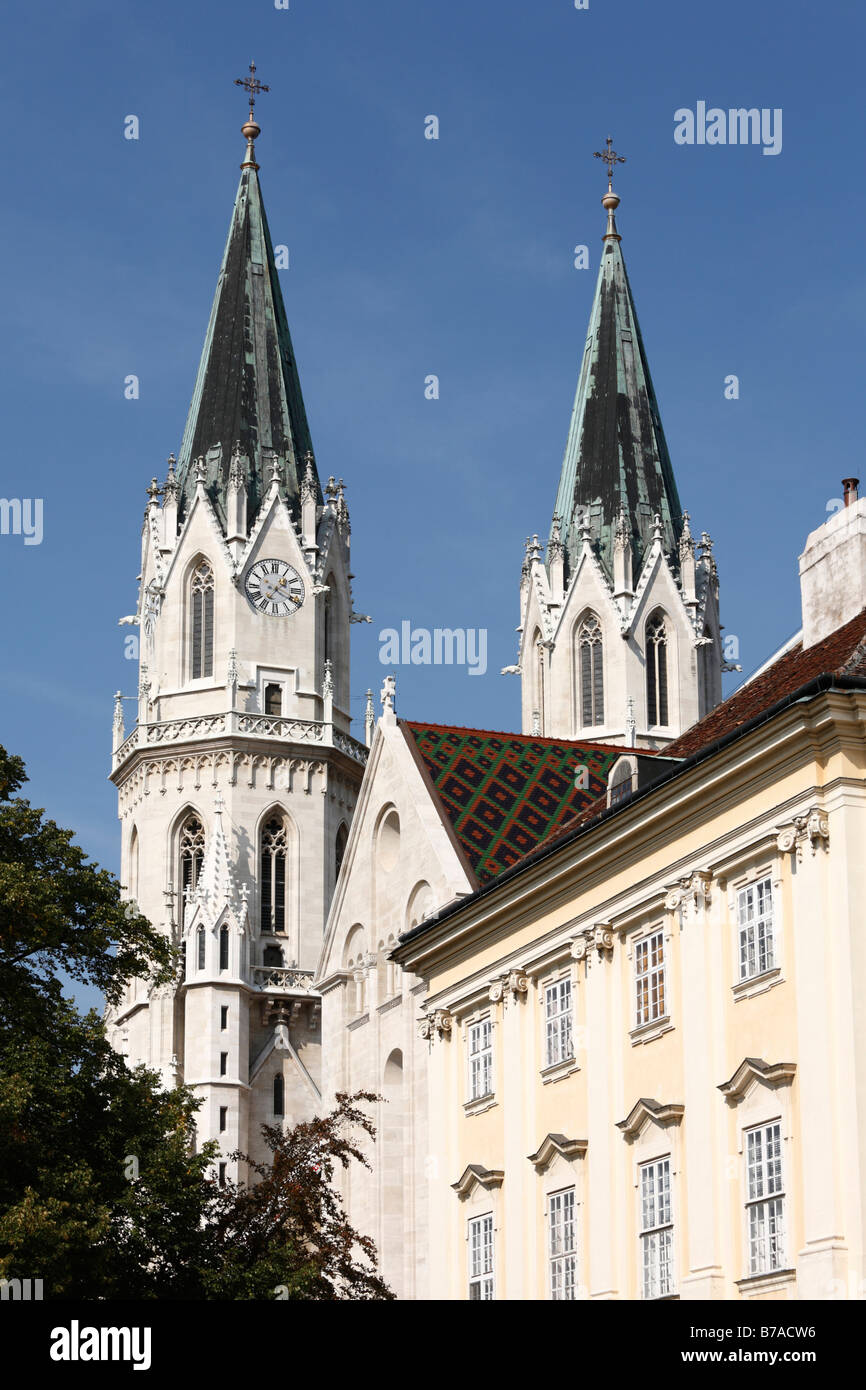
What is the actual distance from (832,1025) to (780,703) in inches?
152

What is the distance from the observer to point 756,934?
29.5 meters

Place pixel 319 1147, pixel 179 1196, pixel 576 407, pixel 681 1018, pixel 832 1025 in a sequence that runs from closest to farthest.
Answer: pixel 832 1025, pixel 681 1018, pixel 179 1196, pixel 319 1147, pixel 576 407

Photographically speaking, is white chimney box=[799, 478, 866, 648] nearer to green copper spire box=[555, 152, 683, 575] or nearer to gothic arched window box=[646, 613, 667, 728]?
gothic arched window box=[646, 613, 667, 728]

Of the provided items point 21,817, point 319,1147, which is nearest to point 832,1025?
point 21,817

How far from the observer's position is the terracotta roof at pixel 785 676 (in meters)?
30.2

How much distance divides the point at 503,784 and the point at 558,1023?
16655 mm

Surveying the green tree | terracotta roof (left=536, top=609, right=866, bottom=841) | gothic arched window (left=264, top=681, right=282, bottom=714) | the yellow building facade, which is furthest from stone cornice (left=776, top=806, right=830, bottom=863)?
gothic arched window (left=264, top=681, right=282, bottom=714)

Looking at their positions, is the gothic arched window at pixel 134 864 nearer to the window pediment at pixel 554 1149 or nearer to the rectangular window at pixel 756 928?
the window pediment at pixel 554 1149

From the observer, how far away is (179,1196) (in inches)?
1405

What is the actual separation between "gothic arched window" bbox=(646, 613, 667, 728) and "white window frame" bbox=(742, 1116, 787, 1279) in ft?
182

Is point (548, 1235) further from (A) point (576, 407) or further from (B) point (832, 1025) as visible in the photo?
(A) point (576, 407)

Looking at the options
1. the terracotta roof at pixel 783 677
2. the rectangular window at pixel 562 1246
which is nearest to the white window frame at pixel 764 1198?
the terracotta roof at pixel 783 677
